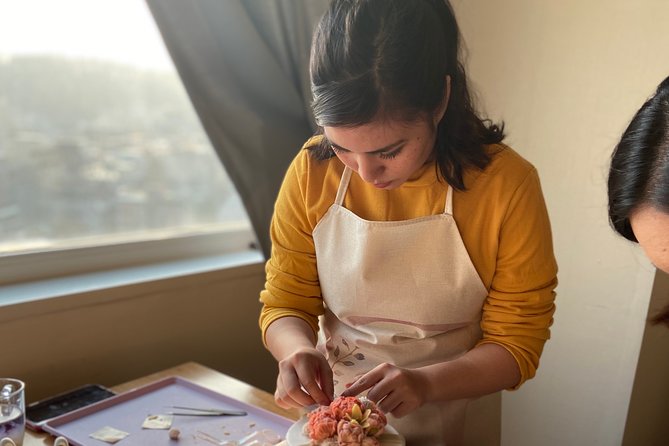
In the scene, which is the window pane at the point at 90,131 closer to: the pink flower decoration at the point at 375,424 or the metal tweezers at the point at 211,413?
the metal tweezers at the point at 211,413

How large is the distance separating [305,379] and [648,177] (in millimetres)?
564

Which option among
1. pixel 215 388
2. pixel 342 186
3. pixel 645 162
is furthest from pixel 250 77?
pixel 645 162

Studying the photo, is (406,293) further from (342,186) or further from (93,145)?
(93,145)

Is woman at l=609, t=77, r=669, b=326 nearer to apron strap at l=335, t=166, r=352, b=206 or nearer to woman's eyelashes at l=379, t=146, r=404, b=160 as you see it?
woman's eyelashes at l=379, t=146, r=404, b=160

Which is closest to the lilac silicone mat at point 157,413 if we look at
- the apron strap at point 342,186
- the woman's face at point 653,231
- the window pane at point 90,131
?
the apron strap at point 342,186

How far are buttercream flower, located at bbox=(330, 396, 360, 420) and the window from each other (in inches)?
38.0

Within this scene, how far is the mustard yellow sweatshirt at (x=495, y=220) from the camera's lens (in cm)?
103

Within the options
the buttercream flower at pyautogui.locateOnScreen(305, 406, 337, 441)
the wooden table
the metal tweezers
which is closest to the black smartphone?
the wooden table

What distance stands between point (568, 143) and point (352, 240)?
2.76 ft

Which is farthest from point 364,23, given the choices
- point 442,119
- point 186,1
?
point 186,1

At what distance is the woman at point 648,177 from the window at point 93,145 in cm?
114

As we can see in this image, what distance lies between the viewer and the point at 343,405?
95cm

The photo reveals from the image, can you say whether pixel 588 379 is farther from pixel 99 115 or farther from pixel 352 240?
pixel 99 115

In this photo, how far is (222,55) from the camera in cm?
165
